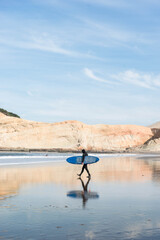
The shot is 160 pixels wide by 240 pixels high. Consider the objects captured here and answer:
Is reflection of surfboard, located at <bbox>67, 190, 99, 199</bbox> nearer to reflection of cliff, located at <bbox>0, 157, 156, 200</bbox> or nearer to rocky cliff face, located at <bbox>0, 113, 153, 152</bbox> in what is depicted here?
reflection of cliff, located at <bbox>0, 157, 156, 200</bbox>

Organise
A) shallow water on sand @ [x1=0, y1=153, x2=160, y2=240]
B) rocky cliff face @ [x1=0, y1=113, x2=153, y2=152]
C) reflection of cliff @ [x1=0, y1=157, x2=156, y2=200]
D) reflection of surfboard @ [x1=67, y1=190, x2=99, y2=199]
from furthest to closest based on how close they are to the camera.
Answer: rocky cliff face @ [x1=0, y1=113, x2=153, y2=152] → reflection of cliff @ [x1=0, y1=157, x2=156, y2=200] → reflection of surfboard @ [x1=67, y1=190, x2=99, y2=199] → shallow water on sand @ [x1=0, y1=153, x2=160, y2=240]

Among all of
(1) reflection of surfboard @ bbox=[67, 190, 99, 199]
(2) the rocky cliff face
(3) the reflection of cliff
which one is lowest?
(1) reflection of surfboard @ bbox=[67, 190, 99, 199]

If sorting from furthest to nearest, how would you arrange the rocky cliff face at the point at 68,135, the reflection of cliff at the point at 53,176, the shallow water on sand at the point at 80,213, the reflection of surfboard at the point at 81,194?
the rocky cliff face at the point at 68,135 → the reflection of cliff at the point at 53,176 → the reflection of surfboard at the point at 81,194 → the shallow water on sand at the point at 80,213

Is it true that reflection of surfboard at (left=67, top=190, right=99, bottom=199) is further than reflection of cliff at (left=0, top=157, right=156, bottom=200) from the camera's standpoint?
No

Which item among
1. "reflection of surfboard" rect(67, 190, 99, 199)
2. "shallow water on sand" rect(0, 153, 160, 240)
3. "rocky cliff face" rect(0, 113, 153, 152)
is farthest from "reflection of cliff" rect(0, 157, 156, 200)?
"rocky cliff face" rect(0, 113, 153, 152)

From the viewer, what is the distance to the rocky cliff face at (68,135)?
137875mm

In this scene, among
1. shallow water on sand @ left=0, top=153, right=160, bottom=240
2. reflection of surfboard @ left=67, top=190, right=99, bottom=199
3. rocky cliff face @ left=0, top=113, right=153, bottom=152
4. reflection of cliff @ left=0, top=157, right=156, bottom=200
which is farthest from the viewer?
rocky cliff face @ left=0, top=113, right=153, bottom=152

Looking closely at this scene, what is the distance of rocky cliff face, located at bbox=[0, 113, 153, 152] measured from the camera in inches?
5428

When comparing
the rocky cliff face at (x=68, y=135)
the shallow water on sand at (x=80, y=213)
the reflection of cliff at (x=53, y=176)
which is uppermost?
the rocky cliff face at (x=68, y=135)

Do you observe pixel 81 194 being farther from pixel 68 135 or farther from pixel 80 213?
pixel 68 135

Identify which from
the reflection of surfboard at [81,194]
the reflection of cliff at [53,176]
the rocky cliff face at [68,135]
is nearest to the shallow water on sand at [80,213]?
the reflection of surfboard at [81,194]

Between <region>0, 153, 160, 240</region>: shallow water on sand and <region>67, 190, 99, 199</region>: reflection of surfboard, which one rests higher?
<region>67, 190, 99, 199</region>: reflection of surfboard

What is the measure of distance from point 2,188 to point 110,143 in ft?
417

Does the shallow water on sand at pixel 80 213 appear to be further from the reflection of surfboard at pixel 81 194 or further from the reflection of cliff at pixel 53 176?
the reflection of cliff at pixel 53 176
